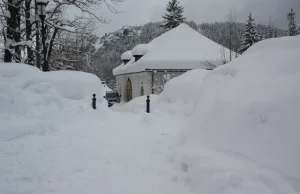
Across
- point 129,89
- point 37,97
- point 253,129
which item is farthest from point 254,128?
point 129,89

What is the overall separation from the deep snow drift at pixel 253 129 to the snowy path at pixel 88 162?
1.85 ft

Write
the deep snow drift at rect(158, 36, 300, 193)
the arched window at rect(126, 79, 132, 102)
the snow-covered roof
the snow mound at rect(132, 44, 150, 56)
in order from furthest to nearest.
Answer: the arched window at rect(126, 79, 132, 102) < the snow mound at rect(132, 44, 150, 56) < the snow-covered roof < the deep snow drift at rect(158, 36, 300, 193)

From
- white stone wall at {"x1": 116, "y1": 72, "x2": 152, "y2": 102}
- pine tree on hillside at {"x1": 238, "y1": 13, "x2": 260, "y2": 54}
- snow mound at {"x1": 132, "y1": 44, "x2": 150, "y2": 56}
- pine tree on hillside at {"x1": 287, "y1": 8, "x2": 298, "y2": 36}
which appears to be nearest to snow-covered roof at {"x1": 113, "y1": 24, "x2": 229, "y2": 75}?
snow mound at {"x1": 132, "y1": 44, "x2": 150, "y2": 56}

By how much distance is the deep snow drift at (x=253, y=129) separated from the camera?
8.94ft

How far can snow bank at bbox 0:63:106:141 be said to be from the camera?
20.0 ft

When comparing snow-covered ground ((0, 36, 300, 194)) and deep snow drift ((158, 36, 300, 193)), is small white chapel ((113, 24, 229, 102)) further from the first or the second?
deep snow drift ((158, 36, 300, 193))

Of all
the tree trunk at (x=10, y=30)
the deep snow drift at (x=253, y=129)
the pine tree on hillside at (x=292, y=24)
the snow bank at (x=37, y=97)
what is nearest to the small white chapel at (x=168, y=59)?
the snow bank at (x=37, y=97)

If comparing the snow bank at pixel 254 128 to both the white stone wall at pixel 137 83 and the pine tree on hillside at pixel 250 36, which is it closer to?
the white stone wall at pixel 137 83

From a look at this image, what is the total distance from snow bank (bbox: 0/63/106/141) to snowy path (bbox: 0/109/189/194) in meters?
0.34

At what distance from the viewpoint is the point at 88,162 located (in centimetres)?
454

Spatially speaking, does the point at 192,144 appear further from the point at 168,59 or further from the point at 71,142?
the point at 168,59

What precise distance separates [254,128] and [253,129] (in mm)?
19

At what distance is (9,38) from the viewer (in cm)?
1074

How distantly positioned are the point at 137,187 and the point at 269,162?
73.8 inches
